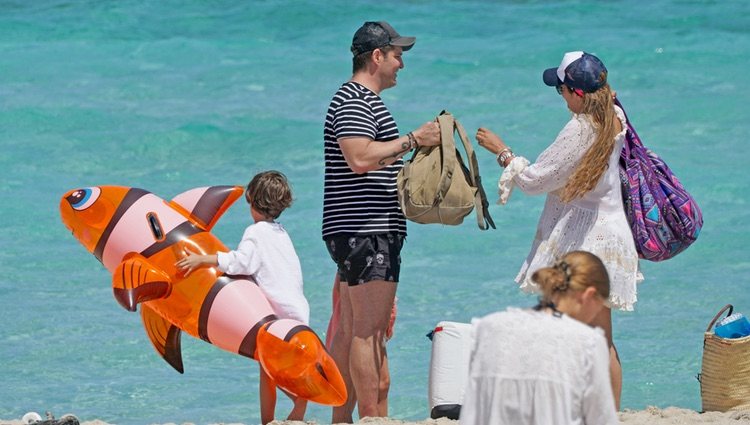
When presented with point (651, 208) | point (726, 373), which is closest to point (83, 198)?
point (651, 208)

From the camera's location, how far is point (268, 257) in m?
5.71

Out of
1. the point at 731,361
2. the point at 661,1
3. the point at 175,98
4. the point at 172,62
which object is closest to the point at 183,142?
the point at 175,98

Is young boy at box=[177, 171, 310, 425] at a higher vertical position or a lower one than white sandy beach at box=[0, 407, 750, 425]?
higher

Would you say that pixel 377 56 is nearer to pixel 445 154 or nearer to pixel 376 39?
pixel 376 39

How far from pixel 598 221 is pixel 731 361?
1125 millimetres

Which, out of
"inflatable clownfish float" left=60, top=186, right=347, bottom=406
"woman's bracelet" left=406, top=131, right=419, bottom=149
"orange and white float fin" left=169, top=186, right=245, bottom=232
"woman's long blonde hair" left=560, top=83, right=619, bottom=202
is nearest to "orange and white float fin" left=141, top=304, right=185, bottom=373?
"inflatable clownfish float" left=60, top=186, right=347, bottom=406

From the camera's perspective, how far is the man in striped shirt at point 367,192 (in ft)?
18.0

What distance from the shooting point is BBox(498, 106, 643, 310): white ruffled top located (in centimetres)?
528

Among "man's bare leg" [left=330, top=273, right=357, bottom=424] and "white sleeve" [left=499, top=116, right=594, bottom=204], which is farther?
"man's bare leg" [left=330, top=273, right=357, bottom=424]

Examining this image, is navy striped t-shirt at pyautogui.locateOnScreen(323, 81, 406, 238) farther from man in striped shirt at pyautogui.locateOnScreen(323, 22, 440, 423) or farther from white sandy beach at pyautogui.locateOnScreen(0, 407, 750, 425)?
white sandy beach at pyautogui.locateOnScreen(0, 407, 750, 425)

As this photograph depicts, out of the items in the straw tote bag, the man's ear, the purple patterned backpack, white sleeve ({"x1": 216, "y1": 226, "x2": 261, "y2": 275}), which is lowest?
the straw tote bag

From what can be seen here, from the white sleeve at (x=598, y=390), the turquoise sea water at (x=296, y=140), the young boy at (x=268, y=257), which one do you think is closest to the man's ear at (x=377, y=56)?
the young boy at (x=268, y=257)

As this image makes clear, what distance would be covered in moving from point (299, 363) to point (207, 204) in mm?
902

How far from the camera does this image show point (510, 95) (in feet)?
55.7
